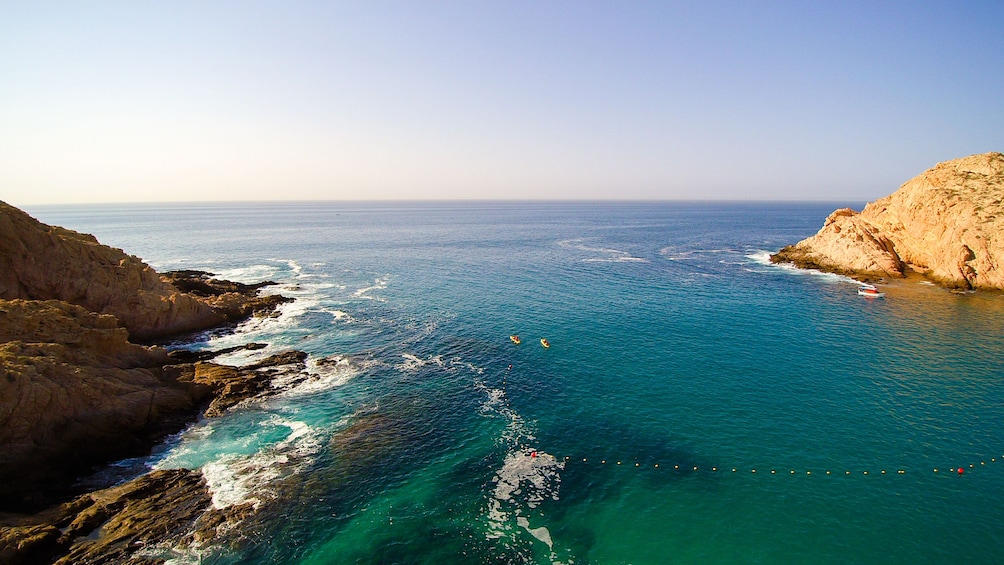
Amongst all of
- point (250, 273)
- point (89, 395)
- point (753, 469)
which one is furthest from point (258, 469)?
point (250, 273)

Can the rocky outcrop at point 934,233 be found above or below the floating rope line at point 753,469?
above

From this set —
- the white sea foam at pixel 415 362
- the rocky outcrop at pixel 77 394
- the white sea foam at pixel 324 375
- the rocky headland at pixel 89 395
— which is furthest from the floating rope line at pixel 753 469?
the rocky outcrop at pixel 77 394

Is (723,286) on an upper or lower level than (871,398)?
upper

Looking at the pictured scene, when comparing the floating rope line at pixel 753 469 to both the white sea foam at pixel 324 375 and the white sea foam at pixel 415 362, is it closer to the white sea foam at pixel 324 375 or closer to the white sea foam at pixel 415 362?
the white sea foam at pixel 415 362

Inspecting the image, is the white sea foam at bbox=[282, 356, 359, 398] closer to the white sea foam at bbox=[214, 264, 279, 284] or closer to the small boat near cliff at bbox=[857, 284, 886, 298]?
the white sea foam at bbox=[214, 264, 279, 284]

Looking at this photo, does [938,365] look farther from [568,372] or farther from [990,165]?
[990,165]

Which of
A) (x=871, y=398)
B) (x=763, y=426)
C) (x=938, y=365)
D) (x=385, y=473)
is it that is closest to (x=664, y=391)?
(x=763, y=426)

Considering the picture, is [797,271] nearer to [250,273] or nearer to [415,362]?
[415,362]
